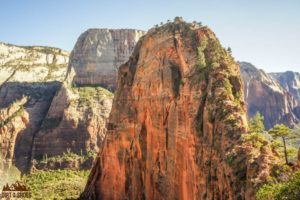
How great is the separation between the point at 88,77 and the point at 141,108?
371 ft

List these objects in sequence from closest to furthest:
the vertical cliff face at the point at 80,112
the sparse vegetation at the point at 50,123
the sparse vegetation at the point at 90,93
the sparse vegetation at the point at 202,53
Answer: the sparse vegetation at the point at 202,53 < the vertical cliff face at the point at 80,112 < the sparse vegetation at the point at 50,123 < the sparse vegetation at the point at 90,93

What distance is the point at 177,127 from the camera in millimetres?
66625

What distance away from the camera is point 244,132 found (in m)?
48.3

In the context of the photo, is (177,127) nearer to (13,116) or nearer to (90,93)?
(13,116)

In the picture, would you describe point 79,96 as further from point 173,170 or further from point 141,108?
point 173,170

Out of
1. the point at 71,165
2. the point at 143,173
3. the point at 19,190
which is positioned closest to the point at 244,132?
the point at 143,173

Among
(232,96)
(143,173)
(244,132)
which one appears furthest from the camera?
(143,173)

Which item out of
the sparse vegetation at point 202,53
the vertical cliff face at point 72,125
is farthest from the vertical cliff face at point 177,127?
the vertical cliff face at point 72,125

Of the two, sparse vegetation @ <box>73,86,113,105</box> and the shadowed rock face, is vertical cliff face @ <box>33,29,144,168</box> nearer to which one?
→ sparse vegetation @ <box>73,86,113,105</box>

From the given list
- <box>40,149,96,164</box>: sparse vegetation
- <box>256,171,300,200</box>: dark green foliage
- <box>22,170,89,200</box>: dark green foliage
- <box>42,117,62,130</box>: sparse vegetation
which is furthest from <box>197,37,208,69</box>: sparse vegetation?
<box>42,117,62,130</box>: sparse vegetation

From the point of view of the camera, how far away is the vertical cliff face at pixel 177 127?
160ft

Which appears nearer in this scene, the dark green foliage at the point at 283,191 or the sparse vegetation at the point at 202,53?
the dark green foliage at the point at 283,191

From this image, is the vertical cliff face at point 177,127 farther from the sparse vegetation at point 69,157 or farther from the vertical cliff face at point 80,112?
the vertical cliff face at point 80,112

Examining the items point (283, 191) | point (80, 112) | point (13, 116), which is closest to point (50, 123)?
point (80, 112)
